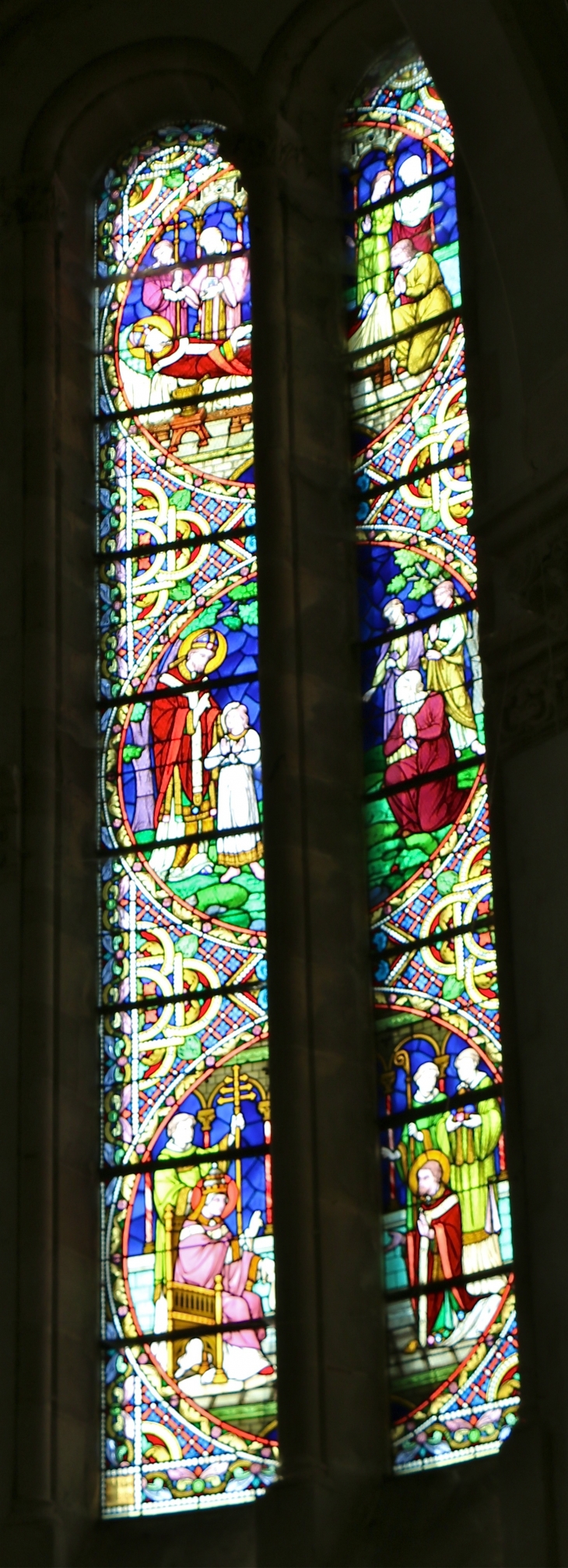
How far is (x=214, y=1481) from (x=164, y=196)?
5972mm

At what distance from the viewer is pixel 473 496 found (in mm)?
12156

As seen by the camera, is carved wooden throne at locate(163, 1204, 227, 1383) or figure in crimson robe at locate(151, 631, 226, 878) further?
figure in crimson robe at locate(151, 631, 226, 878)

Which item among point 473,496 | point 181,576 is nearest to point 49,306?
point 181,576

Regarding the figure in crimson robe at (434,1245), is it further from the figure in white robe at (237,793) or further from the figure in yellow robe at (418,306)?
the figure in yellow robe at (418,306)

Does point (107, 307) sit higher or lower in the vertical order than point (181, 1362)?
higher

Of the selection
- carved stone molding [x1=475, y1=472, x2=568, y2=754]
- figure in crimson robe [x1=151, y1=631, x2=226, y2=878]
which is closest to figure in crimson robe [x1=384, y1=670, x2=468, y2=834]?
carved stone molding [x1=475, y1=472, x2=568, y2=754]

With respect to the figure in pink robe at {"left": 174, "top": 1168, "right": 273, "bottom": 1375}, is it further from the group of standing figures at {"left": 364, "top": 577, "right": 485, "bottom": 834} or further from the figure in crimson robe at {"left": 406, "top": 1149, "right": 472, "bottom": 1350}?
the group of standing figures at {"left": 364, "top": 577, "right": 485, "bottom": 834}

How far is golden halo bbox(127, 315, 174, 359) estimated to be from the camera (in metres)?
14.1

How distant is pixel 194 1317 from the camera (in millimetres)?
11922

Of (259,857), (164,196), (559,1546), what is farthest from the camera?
(164,196)

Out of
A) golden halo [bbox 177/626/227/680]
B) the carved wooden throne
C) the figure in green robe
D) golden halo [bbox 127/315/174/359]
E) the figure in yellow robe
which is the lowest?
the carved wooden throne

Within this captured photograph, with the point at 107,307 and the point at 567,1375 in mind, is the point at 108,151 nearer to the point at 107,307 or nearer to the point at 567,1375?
the point at 107,307

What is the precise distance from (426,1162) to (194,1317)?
1.09 m

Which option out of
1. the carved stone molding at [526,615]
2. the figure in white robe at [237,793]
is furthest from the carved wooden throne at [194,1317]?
the carved stone molding at [526,615]
